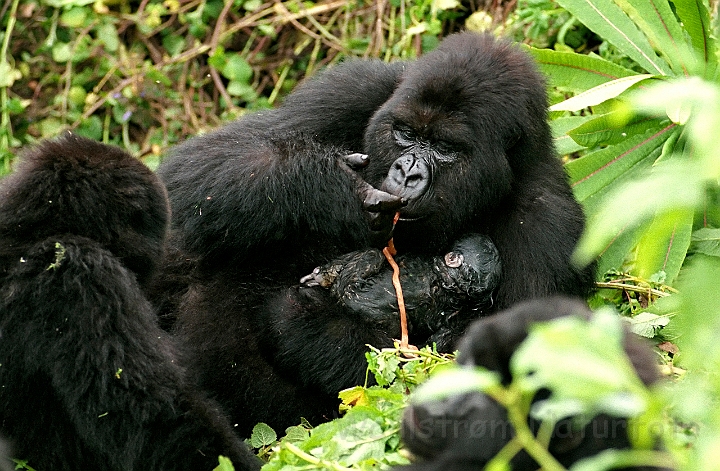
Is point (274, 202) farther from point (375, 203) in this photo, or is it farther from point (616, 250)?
point (616, 250)

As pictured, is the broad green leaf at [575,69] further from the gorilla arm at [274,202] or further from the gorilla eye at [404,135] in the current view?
the gorilla arm at [274,202]

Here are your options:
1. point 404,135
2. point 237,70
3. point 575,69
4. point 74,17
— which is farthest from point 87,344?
point 74,17

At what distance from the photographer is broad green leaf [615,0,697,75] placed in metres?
4.60

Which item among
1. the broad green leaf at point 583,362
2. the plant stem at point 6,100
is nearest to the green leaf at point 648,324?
the broad green leaf at point 583,362

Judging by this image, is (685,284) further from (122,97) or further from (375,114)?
(122,97)

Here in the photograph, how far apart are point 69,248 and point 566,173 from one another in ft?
7.38

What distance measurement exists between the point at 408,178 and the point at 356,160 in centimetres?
27

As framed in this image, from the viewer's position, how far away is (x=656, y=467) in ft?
7.25

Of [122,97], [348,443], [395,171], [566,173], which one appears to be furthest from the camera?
[122,97]

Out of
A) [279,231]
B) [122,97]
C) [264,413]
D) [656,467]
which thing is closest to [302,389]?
[264,413]

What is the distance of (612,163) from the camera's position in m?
4.71

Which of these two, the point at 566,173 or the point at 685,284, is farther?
the point at 566,173

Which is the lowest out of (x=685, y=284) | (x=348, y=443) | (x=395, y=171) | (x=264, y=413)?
(x=264, y=413)

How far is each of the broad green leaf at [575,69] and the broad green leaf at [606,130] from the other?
22 cm
